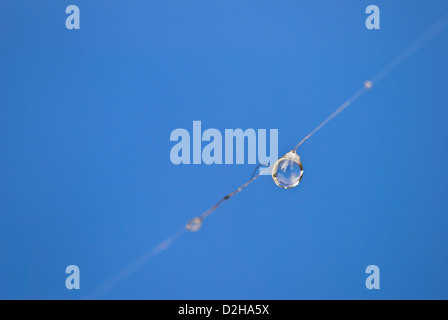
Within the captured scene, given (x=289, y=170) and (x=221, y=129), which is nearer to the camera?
(x=289, y=170)

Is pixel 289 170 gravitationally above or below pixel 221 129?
below

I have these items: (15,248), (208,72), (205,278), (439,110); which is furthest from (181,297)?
(439,110)

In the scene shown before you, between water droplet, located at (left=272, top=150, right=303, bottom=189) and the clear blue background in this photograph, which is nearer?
water droplet, located at (left=272, top=150, right=303, bottom=189)

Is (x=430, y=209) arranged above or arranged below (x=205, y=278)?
above

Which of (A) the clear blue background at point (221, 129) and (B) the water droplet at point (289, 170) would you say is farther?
(A) the clear blue background at point (221, 129)

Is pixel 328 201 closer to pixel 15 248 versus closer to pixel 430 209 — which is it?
pixel 430 209
